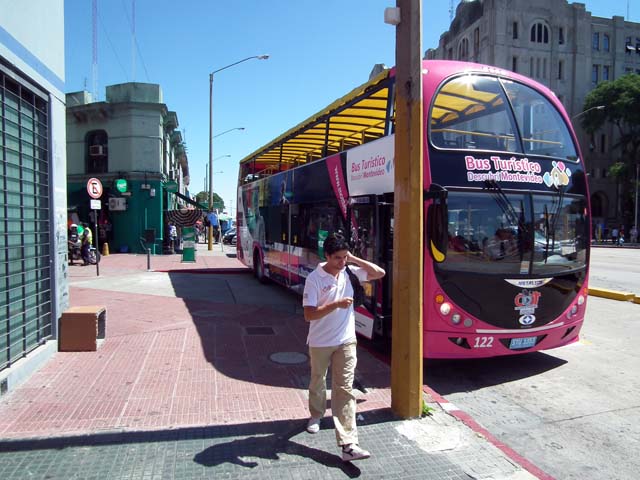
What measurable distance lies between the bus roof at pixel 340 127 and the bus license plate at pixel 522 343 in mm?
3176

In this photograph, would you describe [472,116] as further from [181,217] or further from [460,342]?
[181,217]

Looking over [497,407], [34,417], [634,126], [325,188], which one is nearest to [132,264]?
[325,188]

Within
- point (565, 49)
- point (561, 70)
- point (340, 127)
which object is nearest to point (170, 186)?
point (340, 127)

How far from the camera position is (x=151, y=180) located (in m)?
24.0

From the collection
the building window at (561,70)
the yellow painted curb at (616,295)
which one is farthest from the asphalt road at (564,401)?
the building window at (561,70)

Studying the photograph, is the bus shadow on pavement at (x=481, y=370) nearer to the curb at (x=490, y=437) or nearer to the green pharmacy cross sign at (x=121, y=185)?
the curb at (x=490, y=437)

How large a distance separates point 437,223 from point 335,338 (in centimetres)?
215

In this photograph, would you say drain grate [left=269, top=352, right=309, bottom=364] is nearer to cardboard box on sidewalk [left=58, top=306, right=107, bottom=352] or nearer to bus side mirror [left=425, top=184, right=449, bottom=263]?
bus side mirror [left=425, top=184, right=449, bottom=263]

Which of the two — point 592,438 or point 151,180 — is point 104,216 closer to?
point 151,180

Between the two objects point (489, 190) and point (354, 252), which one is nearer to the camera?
point (489, 190)

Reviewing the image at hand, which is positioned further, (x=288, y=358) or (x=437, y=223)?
(x=288, y=358)

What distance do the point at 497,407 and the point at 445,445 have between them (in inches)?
58.3

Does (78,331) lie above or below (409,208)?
below

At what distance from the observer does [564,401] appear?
5.48 m
